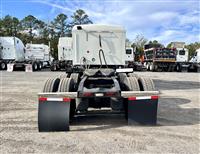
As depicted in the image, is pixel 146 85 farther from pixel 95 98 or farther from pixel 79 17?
pixel 79 17

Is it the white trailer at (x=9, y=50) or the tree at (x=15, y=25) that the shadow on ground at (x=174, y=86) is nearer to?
the white trailer at (x=9, y=50)

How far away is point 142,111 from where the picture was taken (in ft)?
20.1

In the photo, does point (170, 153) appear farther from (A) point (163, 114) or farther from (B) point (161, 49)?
(B) point (161, 49)

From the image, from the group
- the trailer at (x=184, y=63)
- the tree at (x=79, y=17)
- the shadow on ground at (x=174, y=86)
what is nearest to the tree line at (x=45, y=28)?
the tree at (x=79, y=17)

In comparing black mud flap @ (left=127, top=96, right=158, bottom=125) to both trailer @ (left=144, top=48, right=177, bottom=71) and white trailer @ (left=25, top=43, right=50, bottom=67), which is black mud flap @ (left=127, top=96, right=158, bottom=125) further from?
white trailer @ (left=25, top=43, right=50, bottom=67)

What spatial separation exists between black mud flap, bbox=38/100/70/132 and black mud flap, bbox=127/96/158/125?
1.44 metres

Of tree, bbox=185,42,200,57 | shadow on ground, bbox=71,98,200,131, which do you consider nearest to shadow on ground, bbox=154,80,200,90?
shadow on ground, bbox=71,98,200,131

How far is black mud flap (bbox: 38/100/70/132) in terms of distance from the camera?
18.8 ft

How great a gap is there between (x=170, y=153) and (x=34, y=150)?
2.29m

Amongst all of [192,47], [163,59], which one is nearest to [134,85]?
[163,59]

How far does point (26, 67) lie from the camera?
2802cm

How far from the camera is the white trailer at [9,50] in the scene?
28031mm

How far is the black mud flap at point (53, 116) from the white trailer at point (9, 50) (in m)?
23.9

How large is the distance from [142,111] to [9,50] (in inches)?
978
